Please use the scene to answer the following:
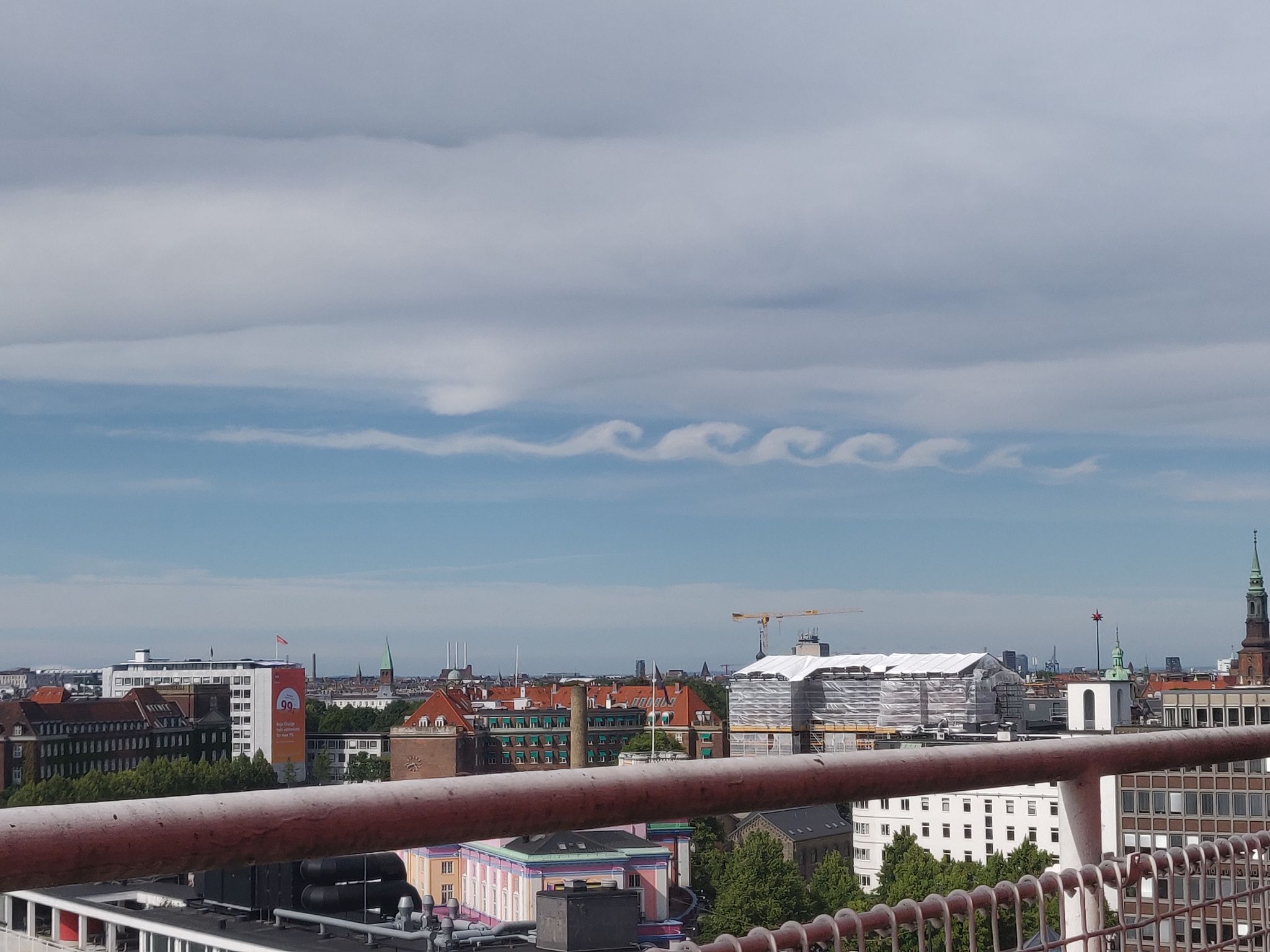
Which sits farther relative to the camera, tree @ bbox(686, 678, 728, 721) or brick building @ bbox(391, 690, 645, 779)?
tree @ bbox(686, 678, 728, 721)

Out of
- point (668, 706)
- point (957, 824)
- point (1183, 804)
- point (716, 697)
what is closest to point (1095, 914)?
point (1183, 804)

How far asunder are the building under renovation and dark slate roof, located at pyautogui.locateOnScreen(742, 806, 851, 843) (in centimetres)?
2030

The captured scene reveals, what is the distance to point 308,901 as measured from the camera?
296 centimetres

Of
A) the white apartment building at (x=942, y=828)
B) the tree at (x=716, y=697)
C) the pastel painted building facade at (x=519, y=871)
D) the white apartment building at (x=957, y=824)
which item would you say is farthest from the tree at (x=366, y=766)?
the pastel painted building facade at (x=519, y=871)

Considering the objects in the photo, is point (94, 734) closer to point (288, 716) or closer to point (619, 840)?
point (288, 716)

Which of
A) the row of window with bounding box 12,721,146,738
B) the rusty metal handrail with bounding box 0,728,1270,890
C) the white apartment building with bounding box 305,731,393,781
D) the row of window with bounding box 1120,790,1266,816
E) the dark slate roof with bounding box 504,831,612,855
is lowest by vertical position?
the white apartment building with bounding box 305,731,393,781

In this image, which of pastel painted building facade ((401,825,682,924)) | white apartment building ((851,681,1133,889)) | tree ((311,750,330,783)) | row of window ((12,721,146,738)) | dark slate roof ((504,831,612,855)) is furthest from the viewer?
tree ((311,750,330,783))

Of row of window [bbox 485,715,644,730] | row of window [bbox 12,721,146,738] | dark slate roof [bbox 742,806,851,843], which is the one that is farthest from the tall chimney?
row of window [bbox 12,721,146,738]

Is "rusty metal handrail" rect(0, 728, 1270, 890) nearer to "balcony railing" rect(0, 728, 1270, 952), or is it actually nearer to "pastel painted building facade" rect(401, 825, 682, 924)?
"balcony railing" rect(0, 728, 1270, 952)

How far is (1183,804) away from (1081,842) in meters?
6.25

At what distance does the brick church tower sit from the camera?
150 metres

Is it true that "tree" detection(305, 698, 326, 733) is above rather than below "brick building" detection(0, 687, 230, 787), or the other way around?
below

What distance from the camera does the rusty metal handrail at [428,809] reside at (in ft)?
6.40

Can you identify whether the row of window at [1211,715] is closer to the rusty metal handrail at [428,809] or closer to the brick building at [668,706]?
the rusty metal handrail at [428,809]
